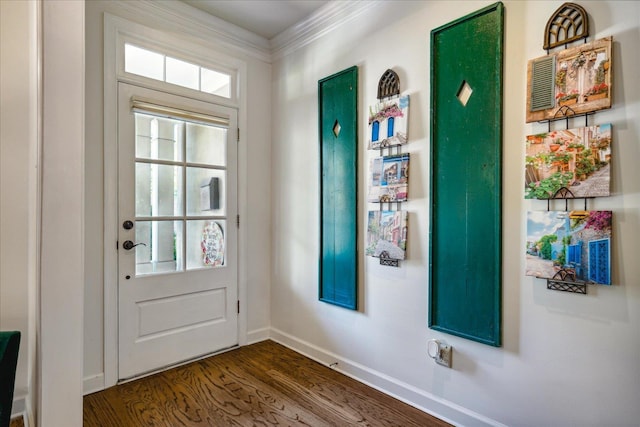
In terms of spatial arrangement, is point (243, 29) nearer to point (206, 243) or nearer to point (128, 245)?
point (206, 243)

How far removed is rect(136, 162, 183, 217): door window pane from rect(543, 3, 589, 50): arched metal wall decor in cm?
243

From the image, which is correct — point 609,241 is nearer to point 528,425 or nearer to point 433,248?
point 433,248

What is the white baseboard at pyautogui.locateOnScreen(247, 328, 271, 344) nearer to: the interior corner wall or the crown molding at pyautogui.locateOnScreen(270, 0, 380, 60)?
the interior corner wall

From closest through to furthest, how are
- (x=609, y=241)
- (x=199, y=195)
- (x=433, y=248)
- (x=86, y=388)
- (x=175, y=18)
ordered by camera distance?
(x=609, y=241), (x=433, y=248), (x=86, y=388), (x=175, y=18), (x=199, y=195)

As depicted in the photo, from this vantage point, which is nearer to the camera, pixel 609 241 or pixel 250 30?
pixel 609 241

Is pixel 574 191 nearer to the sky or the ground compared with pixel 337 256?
nearer to the sky

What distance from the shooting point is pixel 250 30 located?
2861 mm

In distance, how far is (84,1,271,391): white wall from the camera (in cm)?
216

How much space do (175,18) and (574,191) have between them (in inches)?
110

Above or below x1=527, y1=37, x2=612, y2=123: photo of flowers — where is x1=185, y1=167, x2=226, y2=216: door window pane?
below

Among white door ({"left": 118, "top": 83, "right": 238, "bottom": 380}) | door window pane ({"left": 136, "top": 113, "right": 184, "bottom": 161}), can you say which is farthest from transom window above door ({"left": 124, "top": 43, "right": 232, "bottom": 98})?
door window pane ({"left": 136, "top": 113, "right": 184, "bottom": 161})

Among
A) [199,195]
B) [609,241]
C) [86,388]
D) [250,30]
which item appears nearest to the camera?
[609,241]

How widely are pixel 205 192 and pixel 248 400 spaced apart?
157 cm

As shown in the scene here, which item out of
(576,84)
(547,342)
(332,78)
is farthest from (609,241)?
(332,78)
